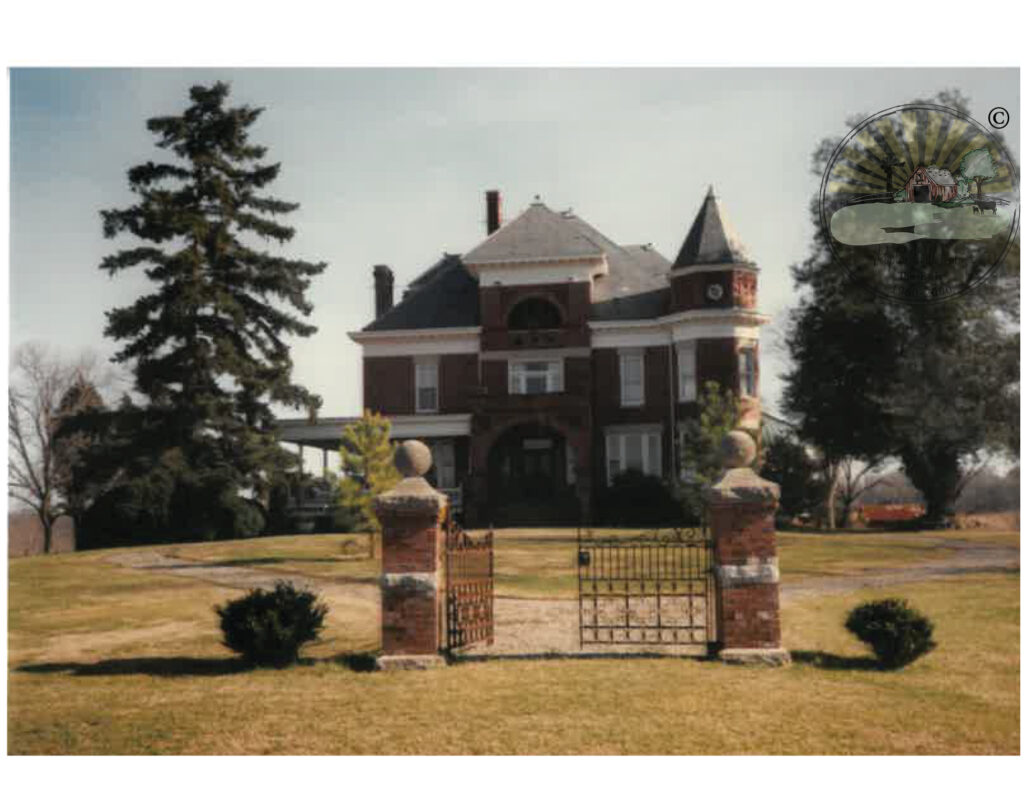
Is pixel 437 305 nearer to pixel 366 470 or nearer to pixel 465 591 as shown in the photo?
pixel 366 470

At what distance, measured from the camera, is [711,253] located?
92.4 feet

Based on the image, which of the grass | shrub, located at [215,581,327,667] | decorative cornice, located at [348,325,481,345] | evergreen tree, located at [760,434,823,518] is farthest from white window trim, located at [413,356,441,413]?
shrub, located at [215,581,327,667]

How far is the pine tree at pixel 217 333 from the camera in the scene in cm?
2280

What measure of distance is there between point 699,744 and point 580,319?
20.0 metres

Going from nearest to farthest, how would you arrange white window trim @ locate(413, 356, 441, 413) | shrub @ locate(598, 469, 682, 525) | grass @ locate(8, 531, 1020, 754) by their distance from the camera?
1. grass @ locate(8, 531, 1020, 754)
2. shrub @ locate(598, 469, 682, 525)
3. white window trim @ locate(413, 356, 441, 413)

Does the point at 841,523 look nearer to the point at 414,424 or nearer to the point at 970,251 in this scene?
the point at 414,424

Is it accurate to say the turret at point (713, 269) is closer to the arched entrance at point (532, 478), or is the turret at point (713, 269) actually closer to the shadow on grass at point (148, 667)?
the arched entrance at point (532, 478)

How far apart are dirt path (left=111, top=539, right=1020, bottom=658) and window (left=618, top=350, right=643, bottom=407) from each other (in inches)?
398

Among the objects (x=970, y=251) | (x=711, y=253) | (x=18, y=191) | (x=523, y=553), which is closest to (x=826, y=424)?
(x=711, y=253)

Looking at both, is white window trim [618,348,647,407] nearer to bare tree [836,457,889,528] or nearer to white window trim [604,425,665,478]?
white window trim [604,425,665,478]

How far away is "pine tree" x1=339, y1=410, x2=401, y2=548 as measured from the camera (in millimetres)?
20375

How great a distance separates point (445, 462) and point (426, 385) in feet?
6.94

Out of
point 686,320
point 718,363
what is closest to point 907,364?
point 718,363

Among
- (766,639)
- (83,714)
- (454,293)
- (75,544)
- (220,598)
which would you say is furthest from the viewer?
(454,293)
